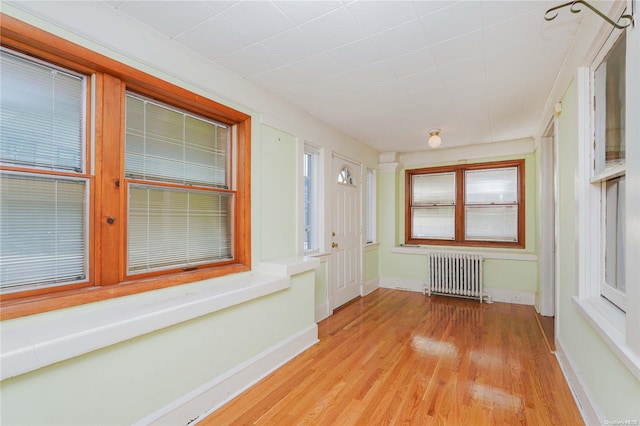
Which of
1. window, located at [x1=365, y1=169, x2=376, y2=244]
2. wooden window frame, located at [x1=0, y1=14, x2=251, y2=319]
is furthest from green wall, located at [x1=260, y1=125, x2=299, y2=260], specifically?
window, located at [x1=365, y1=169, x2=376, y2=244]

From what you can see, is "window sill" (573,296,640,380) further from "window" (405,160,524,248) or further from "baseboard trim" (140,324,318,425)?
"window" (405,160,524,248)

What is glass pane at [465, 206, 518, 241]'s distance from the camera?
4695 millimetres

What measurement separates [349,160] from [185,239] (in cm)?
288

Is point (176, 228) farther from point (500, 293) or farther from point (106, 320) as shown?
point (500, 293)

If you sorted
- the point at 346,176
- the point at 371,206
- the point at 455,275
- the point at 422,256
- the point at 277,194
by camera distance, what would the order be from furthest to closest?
the point at 371,206, the point at 422,256, the point at 455,275, the point at 346,176, the point at 277,194

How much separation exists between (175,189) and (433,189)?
4.46 metres

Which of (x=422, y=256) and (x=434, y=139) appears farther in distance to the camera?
(x=422, y=256)

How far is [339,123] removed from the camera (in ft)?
12.7

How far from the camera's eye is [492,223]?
4.82 metres

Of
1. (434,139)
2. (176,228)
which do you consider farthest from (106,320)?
(434,139)

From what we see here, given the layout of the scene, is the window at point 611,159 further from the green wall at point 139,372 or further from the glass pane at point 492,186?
the glass pane at point 492,186

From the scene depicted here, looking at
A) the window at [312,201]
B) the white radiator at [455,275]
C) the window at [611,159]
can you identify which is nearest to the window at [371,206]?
the white radiator at [455,275]

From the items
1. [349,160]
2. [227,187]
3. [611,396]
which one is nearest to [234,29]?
[227,187]

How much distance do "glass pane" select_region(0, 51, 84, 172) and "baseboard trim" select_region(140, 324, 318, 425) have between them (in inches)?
62.2
